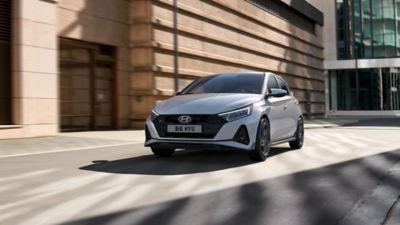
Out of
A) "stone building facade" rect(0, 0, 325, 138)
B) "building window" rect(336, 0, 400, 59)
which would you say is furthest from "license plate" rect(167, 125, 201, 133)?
"building window" rect(336, 0, 400, 59)

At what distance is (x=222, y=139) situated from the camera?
823cm

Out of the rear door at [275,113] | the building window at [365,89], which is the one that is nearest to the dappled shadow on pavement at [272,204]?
the rear door at [275,113]

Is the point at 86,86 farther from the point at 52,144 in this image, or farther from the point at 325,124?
the point at 325,124

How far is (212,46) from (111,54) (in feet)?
24.1

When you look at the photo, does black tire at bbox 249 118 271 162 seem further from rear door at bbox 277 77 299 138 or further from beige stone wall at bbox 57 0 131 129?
beige stone wall at bbox 57 0 131 129

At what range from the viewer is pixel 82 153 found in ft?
36.2

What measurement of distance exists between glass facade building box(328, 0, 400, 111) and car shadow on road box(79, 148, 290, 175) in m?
48.0

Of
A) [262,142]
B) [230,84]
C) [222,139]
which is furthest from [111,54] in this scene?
[222,139]

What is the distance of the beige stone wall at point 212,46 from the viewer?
69.8ft

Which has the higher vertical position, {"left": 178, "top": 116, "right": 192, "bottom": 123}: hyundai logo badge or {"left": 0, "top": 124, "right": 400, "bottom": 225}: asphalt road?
{"left": 178, "top": 116, "right": 192, "bottom": 123}: hyundai logo badge

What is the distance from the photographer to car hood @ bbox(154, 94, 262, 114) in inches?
328

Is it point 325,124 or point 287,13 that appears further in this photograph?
point 287,13

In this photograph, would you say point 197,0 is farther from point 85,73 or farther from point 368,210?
point 368,210

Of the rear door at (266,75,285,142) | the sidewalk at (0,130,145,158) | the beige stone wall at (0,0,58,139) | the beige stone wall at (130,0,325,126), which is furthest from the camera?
the beige stone wall at (130,0,325,126)
